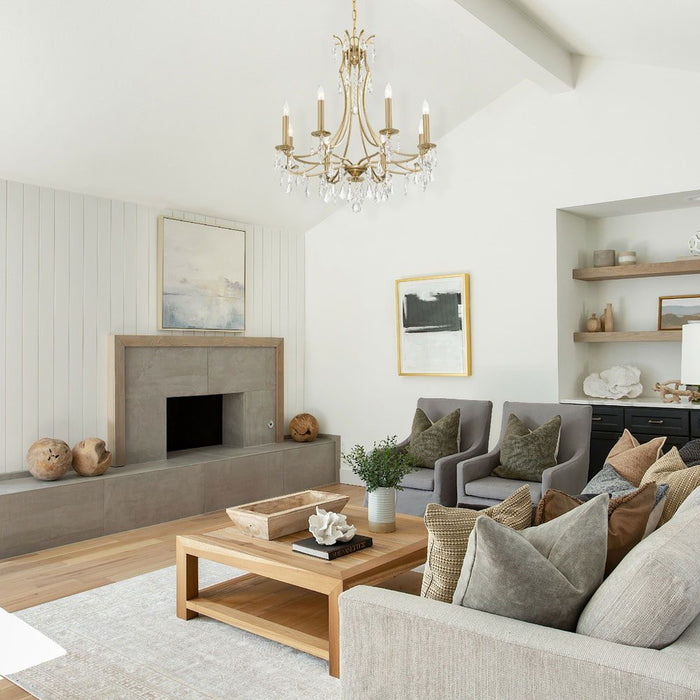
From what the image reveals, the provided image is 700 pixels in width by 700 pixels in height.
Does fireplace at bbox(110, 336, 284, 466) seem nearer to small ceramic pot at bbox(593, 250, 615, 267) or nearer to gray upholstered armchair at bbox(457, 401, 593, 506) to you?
gray upholstered armchair at bbox(457, 401, 593, 506)

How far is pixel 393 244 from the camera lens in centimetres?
620

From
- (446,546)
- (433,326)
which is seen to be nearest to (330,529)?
(446,546)

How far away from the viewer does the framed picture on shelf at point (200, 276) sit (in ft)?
18.2

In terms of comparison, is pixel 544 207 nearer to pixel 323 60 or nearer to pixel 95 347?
pixel 323 60

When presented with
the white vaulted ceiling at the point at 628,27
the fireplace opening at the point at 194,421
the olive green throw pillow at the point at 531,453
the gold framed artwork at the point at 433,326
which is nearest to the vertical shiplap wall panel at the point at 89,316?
the fireplace opening at the point at 194,421

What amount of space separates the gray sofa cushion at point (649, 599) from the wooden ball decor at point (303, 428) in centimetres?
493

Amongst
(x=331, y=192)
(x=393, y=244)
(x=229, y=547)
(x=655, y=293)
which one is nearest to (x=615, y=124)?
(x=655, y=293)

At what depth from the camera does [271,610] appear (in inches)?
119

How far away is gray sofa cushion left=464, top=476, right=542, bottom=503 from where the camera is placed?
417 centimetres

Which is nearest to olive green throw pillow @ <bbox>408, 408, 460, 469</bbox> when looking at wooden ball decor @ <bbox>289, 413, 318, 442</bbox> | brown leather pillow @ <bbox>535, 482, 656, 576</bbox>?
wooden ball decor @ <bbox>289, 413, 318, 442</bbox>

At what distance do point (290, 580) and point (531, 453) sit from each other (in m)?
2.12

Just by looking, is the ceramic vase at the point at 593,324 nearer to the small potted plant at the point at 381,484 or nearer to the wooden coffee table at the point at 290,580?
the wooden coffee table at the point at 290,580

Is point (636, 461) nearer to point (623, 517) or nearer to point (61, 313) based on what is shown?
point (623, 517)

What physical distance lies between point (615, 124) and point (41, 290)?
13.7ft
